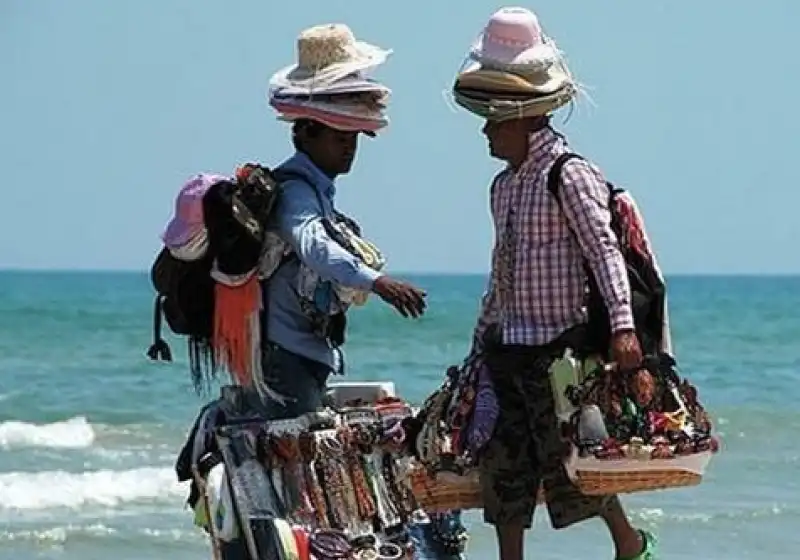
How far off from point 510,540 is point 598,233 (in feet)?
2.84

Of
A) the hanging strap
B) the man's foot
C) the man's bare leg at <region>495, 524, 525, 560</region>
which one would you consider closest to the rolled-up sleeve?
the hanging strap

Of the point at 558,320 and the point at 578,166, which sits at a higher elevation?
the point at 578,166

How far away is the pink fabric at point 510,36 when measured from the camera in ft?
17.4

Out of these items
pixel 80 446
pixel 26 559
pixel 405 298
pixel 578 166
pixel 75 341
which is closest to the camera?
pixel 405 298

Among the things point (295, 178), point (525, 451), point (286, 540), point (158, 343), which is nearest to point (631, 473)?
point (525, 451)

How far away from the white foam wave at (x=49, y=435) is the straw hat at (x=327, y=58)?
1059 centimetres

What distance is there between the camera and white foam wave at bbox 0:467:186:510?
12.4m

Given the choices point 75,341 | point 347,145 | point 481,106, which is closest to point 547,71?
point 481,106

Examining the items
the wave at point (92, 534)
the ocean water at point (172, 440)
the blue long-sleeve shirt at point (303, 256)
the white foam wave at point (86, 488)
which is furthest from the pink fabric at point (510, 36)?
the white foam wave at point (86, 488)

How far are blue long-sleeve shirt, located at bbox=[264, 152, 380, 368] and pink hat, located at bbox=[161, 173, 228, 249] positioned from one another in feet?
0.61

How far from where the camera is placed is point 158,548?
10438 millimetres

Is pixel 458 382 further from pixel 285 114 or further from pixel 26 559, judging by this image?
pixel 26 559

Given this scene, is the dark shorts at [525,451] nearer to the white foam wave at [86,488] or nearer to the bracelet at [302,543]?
the bracelet at [302,543]

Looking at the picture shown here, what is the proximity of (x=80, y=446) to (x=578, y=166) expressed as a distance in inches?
437
